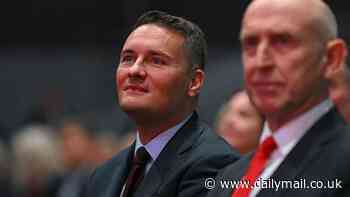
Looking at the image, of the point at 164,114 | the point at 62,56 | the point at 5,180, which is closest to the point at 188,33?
the point at 164,114

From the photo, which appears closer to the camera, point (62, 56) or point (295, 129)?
point (295, 129)

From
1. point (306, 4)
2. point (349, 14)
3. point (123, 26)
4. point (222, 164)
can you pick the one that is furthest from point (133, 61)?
point (123, 26)

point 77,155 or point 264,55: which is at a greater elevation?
point 264,55

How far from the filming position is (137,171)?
346cm

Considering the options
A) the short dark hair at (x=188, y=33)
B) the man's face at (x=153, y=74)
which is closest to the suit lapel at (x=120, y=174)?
the man's face at (x=153, y=74)

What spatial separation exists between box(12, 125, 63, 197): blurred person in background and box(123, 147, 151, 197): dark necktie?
10.4ft

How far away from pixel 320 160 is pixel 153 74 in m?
0.99

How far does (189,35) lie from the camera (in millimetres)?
3545

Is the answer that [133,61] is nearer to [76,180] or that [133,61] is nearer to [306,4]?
[306,4]

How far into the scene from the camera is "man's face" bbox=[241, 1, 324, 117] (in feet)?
8.52

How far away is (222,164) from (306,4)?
0.90 m

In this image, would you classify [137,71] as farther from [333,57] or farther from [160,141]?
[333,57]

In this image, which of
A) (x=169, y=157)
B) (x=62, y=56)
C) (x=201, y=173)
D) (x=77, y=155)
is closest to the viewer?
(x=201, y=173)

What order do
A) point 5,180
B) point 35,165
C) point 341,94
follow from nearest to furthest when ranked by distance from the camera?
point 341,94 < point 35,165 < point 5,180
